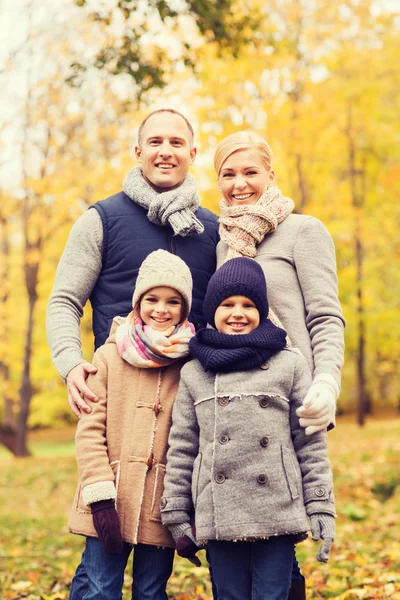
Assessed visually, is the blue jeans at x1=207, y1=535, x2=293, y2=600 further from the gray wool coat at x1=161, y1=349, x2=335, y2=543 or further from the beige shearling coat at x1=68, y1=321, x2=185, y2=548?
the beige shearling coat at x1=68, y1=321, x2=185, y2=548

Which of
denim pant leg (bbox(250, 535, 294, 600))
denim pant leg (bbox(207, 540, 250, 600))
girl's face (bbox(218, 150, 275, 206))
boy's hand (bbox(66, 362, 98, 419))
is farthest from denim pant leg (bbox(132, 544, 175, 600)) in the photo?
girl's face (bbox(218, 150, 275, 206))

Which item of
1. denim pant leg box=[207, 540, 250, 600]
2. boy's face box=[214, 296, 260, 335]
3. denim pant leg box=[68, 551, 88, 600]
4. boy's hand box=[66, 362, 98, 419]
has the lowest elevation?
denim pant leg box=[68, 551, 88, 600]

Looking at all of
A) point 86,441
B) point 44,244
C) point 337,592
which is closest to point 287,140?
point 44,244

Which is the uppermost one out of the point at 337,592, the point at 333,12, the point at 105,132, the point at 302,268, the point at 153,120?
the point at 333,12

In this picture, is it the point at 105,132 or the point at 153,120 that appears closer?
the point at 153,120

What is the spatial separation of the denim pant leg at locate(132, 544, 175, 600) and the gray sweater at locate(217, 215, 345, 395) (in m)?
1.03

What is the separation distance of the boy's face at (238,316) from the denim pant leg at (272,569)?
86 cm

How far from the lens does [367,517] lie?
25.9ft

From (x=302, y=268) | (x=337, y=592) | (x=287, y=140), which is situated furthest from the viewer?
(x=287, y=140)

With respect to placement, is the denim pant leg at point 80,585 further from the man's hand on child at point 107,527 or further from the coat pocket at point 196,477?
the coat pocket at point 196,477

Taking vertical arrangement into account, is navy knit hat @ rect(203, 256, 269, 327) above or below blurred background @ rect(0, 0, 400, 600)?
below

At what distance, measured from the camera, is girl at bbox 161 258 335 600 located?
257 centimetres

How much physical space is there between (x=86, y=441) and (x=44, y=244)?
13988 millimetres

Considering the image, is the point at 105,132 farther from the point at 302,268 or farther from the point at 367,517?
the point at 302,268
